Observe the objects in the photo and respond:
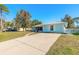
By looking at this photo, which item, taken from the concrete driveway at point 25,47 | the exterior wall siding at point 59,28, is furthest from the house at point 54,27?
the concrete driveway at point 25,47

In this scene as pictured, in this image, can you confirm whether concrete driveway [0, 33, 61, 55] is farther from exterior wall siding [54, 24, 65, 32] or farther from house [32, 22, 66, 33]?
exterior wall siding [54, 24, 65, 32]

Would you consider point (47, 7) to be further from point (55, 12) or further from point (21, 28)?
point (21, 28)

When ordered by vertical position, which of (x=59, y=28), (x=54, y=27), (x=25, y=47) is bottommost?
(x=25, y=47)

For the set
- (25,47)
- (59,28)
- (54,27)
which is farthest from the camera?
(54,27)

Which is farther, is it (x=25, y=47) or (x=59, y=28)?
(x=59, y=28)

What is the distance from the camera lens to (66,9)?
1494cm

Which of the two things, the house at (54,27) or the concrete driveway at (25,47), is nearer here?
the concrete driveway at (25,47)

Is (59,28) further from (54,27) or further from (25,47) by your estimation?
(25,47)

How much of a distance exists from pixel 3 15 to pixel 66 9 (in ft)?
39.0

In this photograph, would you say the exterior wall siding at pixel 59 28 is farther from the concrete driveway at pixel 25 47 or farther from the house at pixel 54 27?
the concrete driveway at pixel 25 47

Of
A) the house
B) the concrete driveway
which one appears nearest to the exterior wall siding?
the house

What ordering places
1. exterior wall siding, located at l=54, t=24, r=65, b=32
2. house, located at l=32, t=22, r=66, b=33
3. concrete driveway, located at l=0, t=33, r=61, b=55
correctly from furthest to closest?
exterior wall siding, located at l=54, t=24, r=65, b=32, house, located at l=32, t=22, r=66, b=33, concrete driveway, located at l=0, t=33, r=61, b=55

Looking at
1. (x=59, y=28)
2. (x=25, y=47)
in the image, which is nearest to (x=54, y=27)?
(x=59, y=28)
